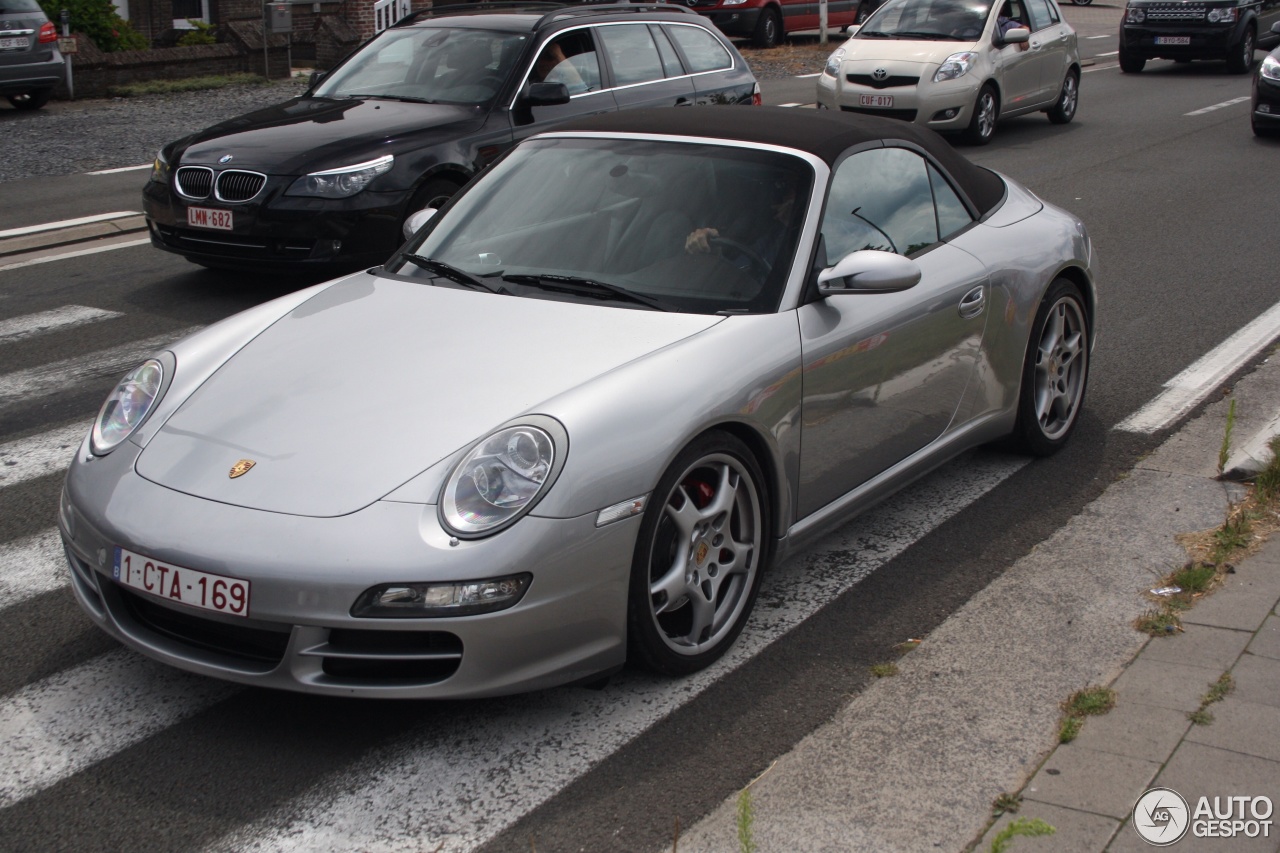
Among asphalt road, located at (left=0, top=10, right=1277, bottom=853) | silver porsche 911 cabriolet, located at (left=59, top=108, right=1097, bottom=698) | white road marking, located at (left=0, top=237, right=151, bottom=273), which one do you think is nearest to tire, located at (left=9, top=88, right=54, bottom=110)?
white road marking, located at (left=0, top=237, right=151, bottom=273)

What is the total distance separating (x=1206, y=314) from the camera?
828cm

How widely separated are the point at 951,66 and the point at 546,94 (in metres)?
7.48

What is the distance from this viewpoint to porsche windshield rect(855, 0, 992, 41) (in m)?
16.0

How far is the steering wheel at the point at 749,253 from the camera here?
4.43 m

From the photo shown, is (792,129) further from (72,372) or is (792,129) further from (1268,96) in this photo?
(1268,96)

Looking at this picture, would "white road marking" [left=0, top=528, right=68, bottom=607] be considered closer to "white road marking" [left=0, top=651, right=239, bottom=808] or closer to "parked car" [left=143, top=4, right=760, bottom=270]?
"white road marking" [left=0, top=651, right=239, bottom=808]

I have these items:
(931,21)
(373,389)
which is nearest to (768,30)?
(931,21)

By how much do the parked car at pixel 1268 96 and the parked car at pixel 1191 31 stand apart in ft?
25.2

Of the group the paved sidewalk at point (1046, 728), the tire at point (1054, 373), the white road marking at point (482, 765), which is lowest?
the white road marking at point (482, 765)

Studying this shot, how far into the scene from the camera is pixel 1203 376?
7074 millimetres

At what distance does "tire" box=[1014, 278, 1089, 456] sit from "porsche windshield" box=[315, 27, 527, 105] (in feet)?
15.7

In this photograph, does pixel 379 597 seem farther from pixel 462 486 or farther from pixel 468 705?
pixel 468 705

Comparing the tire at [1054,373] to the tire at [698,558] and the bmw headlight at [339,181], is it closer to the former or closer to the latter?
the tire at [698,558]

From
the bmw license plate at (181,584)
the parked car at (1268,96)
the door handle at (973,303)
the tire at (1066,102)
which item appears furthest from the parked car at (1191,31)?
the bmw license plate at (181,584)
